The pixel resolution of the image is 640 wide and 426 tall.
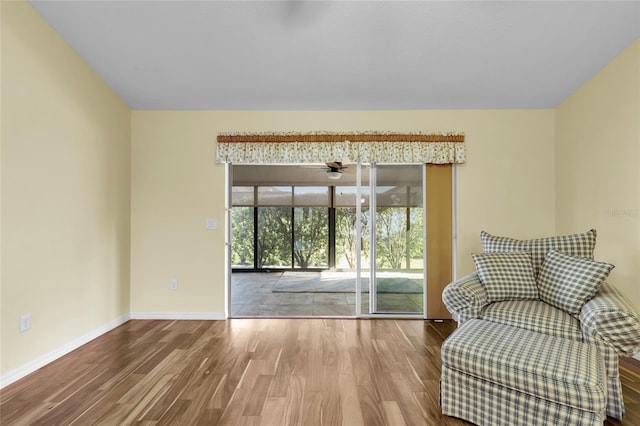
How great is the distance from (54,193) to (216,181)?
148 centimetres

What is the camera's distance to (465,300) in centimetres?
230

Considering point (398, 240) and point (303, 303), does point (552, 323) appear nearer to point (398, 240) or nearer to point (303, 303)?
point (398, 240)

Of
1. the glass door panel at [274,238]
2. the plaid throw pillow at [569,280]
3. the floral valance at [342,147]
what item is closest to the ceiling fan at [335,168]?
the glass door panel at [274,238]

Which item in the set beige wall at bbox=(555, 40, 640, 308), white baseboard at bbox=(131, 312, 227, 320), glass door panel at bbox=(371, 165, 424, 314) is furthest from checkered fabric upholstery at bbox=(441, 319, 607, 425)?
white baseboard at bbox=(131, 312, 227, 320)

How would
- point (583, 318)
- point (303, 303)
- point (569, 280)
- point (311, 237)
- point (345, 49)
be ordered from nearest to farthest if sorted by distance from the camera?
point (583, 318) < point (569, 280) < point (345, 49) < point (303, 303) < point (311, 237)

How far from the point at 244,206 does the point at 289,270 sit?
1779 mm

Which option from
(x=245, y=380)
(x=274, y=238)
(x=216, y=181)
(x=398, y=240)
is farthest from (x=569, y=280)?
(x=274, y=238)

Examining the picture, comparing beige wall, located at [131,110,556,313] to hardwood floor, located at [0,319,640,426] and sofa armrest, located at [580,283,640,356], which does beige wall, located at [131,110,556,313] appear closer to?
hardwood floor, located at [0,319,640,426]

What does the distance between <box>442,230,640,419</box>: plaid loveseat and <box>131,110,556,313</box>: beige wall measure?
887mm

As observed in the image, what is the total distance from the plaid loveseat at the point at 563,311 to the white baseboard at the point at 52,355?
10.4ft

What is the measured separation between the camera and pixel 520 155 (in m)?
3.65

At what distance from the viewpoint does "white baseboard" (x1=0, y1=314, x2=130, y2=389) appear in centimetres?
224

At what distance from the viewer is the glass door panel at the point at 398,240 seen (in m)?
3.75

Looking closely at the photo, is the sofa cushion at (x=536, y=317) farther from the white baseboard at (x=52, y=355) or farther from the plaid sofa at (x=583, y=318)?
the white baseboard at (x=52, y=355)
